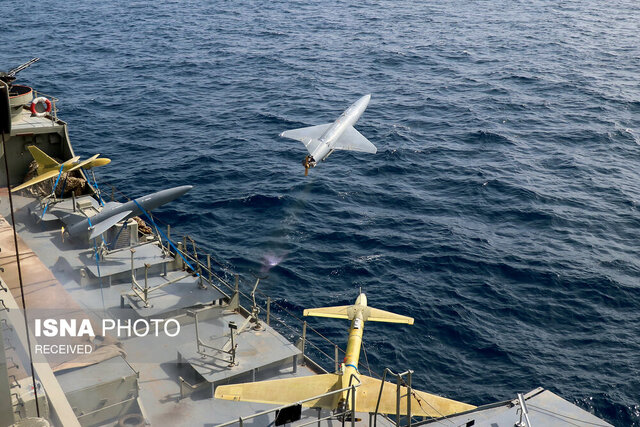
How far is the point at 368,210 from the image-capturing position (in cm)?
4934

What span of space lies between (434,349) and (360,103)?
1057 inches

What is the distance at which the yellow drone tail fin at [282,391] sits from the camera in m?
20.5

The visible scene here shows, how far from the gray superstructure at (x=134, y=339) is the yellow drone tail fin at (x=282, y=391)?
707 mm

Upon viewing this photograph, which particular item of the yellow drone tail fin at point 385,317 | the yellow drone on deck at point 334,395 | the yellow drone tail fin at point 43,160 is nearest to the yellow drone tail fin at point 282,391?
the yellow drone on deck at point 334,395

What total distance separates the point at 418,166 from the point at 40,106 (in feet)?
99.7

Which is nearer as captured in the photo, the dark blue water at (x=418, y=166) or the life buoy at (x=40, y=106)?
the dark blue water at (x=418, y=166)

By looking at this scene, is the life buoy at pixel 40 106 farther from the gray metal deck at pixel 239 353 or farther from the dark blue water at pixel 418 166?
the gray metal deck at pixel 239 353

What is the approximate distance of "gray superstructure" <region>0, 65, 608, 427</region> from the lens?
18.7 metres

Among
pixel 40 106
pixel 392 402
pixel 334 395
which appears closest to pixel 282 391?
pixel 334 395

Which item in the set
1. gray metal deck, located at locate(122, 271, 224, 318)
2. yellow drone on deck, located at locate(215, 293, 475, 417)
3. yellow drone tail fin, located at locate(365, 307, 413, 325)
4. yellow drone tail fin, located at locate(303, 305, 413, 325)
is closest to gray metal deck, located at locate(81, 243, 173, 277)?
gray metal deck, located at locate(122, 271, 224, 318)

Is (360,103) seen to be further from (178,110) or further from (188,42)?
(188,42)

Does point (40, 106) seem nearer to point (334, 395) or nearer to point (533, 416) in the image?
point (334, 395)

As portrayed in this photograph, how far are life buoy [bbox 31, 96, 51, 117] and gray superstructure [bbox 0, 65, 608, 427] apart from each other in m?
6.39

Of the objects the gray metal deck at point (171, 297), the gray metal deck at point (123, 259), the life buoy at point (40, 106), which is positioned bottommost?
the gray metal deck at point (171, 297)
